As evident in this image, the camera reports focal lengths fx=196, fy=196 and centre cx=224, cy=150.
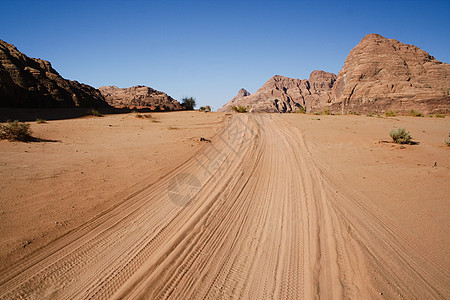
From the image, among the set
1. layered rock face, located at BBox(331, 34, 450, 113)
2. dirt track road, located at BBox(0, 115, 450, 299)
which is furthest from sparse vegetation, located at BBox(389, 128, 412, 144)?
layered rock face, located at BBox(331, 34, 450, 113)

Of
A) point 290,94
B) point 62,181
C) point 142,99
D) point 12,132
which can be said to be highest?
point 290,94

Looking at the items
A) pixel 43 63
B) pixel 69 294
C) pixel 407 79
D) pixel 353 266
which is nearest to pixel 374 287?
pixel 353 266

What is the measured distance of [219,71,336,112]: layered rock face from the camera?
148288 mm

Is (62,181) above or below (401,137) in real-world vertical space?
below

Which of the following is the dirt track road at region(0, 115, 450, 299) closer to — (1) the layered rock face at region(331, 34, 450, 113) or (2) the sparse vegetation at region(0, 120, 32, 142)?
(2) the sparse vegetation at region(0, 120, 32, 142)

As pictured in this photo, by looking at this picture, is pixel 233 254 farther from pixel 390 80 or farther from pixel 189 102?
pixel 390 80

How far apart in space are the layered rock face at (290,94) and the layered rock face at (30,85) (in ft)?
394

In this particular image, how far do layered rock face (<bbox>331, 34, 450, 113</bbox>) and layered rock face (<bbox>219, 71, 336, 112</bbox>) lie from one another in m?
67.7

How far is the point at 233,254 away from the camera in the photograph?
→ 2895 millimetres

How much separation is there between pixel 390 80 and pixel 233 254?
Result: 82959mm

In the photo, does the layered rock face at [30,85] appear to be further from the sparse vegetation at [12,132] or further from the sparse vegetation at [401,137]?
the sparse vegetation at [401,137]

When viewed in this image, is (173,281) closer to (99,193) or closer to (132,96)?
(99,193)

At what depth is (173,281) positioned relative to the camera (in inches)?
96.7

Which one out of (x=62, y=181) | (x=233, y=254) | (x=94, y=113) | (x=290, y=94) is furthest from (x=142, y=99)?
(x=290, y=94)
